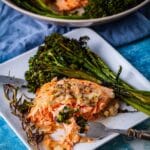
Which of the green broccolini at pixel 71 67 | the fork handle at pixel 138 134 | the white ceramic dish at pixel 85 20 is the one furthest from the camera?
the white ceramic dish at pixel 85 20

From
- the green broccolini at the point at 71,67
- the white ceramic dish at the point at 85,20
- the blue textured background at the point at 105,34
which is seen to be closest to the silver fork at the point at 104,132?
the green broccolini at the point at 71,67

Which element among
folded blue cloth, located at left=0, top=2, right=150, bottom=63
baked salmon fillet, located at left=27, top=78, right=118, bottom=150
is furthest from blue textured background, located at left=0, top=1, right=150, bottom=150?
baked salmon fillet, located at left=27, top=78, right=118, bottom=150

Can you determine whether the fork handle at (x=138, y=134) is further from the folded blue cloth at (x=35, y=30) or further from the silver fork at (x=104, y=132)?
the folded blue cloth at (x=35, y=30)

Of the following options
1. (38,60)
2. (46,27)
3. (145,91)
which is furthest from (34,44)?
(145,91)

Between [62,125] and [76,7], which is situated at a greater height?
[76,7]

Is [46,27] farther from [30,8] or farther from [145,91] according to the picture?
[145,91]

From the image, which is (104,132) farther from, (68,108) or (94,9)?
(94,9)
